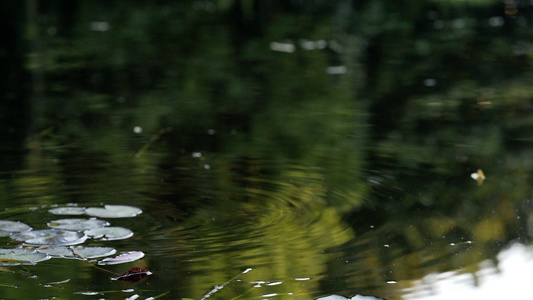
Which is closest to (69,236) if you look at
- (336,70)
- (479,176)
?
(479,176)

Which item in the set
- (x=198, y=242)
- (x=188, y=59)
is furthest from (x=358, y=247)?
(x=188, y=59)

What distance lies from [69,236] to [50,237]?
0.06 meters

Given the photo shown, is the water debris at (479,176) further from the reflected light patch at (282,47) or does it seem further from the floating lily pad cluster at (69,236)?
the reflected light patch at (282,47)

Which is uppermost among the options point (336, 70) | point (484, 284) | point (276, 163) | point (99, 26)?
point (99, 26)

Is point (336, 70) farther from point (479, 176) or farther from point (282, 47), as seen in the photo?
point (479, 176)

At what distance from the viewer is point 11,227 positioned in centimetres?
287

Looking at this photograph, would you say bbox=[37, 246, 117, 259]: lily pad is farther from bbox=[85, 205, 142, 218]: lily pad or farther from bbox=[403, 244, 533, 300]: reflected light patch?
bbox=[403, 244, 533, 300]: reflected light patch

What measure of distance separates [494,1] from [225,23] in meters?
4.48

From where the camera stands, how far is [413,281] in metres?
2.50

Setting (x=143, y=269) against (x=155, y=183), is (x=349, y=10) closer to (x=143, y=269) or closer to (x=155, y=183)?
(x=155, y=183)

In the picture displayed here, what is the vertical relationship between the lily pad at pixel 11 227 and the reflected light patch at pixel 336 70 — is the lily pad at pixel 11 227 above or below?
below

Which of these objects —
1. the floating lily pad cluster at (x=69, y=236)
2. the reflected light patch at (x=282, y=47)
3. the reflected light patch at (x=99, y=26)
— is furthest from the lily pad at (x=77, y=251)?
the reflected light patch at (x=99, y=26)

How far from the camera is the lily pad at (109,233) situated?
2834 millimetres

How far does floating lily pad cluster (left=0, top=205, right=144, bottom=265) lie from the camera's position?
261cm
